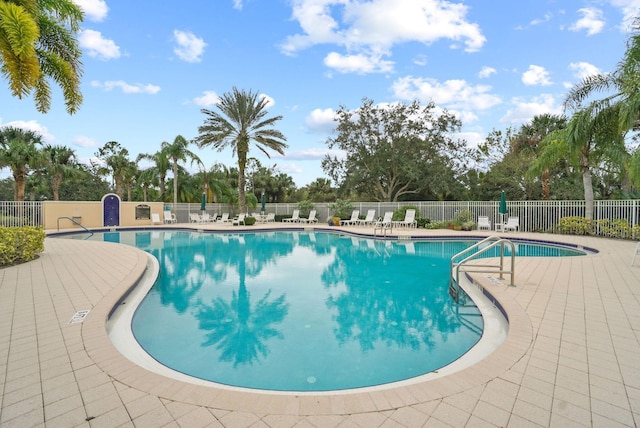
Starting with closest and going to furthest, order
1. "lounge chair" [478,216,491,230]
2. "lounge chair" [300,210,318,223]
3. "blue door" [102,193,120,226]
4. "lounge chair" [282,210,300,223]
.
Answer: "lounge chair" [478,216,491,230]
"blue door" [102,193,120,226]
"lounge chair" [300,210,318,223]
"lounge chair" [282,210,300,223]

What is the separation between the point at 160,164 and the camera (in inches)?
1048

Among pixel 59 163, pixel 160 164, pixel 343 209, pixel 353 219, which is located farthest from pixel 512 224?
pixel 59 163

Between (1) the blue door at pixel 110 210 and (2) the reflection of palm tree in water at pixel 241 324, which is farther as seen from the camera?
(1) the blue door at pixel 110 210

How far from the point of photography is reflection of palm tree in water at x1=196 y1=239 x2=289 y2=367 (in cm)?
378

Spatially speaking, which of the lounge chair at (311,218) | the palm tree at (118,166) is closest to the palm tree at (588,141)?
the lounge chair at (311,218)

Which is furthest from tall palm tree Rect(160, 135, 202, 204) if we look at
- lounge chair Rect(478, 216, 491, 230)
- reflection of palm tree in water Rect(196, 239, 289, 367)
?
reflection of palm tree in water Rect(196, 239, 289, 367)

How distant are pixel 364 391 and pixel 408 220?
659 inches

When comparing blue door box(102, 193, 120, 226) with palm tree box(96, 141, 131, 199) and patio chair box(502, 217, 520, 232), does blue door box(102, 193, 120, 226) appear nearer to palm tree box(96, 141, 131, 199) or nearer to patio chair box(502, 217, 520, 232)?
palm tree box(96, 141, 131, 199)

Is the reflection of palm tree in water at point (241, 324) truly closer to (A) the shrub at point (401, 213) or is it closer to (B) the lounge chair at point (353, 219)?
(A) the shrub at point (401, 213)

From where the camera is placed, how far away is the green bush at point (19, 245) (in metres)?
7.01

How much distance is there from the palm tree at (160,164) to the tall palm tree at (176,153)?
0.34m

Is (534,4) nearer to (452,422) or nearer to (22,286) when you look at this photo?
(452,422)

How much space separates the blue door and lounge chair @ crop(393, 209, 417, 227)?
17.0m

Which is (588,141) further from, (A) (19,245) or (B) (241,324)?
(A) (19,245)
